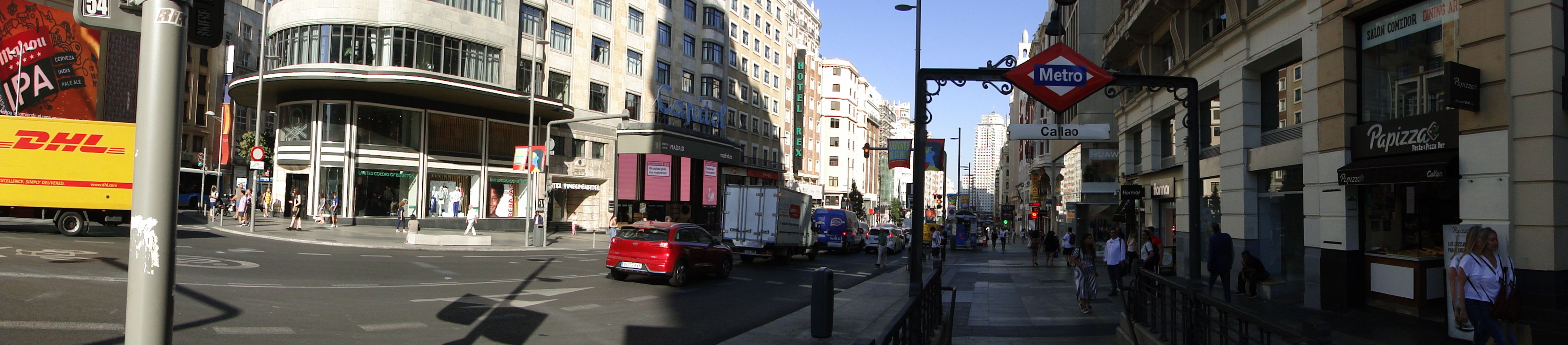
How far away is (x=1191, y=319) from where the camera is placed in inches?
275

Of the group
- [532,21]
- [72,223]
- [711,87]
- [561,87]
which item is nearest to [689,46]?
[711,87]

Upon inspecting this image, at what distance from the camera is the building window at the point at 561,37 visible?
4225 centimetres

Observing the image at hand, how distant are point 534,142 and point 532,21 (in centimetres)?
607

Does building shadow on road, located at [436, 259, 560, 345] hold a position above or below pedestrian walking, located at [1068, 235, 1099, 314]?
below

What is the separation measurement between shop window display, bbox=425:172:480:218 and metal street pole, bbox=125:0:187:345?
1406 inches

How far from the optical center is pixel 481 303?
1244 centimetres

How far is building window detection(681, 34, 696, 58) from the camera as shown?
2106 inches

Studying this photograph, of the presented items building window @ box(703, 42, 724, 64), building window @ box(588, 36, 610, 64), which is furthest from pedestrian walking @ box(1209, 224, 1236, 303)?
building window @ box(703, 42, 724, 64)

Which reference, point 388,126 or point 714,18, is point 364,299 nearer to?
point 388,126

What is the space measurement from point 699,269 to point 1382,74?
1256cm

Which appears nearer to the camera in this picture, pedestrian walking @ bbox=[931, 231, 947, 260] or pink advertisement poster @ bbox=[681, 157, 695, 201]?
pedestrian walking @ bbox=[931, 231, 947, 260]

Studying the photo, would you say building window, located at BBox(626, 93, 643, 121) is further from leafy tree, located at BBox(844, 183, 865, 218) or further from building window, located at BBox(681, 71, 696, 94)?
leafy tree, located at BBox(844, 183, 865, 218)

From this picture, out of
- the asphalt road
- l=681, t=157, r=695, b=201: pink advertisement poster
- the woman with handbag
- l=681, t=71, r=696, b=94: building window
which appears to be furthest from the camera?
l=681, t=71, r=696, b=94: building window

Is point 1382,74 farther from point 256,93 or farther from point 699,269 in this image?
point 256,93
